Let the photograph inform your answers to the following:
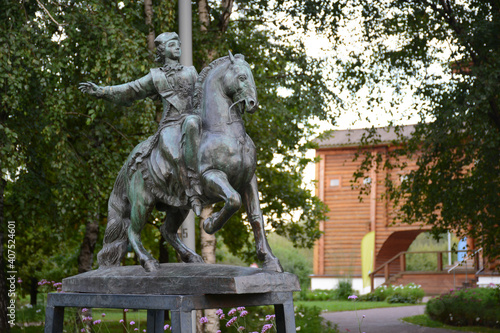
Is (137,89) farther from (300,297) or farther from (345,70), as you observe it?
(300,297)

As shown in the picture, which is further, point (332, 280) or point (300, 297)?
point (332, 280)

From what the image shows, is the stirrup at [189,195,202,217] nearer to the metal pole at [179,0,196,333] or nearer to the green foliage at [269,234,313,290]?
the metal pole at [179,0,196,333]

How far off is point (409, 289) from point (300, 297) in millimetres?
4062

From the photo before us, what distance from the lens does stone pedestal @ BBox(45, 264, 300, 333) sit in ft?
14.2

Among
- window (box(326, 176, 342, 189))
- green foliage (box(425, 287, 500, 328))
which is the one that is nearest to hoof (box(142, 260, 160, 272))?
green foliage (box(425, 287, 500, 328))

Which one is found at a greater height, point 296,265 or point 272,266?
point 272,266

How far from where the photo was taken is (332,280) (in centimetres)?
3139

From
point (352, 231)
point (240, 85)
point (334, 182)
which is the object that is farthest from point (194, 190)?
point (334, 182)

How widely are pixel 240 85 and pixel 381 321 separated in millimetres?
13971

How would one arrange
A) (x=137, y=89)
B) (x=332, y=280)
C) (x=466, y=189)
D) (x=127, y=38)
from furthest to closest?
(x=332, y=280) < (x=466, y=189) < (x=127, y=38) < (x=137, y=89)

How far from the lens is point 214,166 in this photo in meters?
4.51

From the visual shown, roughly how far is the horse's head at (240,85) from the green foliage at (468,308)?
1345 cm

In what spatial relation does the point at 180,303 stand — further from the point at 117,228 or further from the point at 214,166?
the point at 117,228

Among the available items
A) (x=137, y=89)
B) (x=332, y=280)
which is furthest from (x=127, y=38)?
(x=332, y=280)
